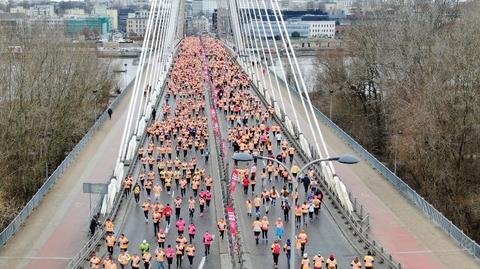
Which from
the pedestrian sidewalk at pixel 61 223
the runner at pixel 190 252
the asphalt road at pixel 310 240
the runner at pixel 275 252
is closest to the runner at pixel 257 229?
the asphalt road at pixel 310 240

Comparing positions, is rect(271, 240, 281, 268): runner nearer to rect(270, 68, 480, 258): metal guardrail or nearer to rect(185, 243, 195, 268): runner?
rect(185, 243, 195, 268): runner

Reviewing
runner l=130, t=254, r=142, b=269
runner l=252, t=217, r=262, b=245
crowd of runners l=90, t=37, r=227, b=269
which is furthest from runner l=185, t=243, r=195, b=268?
runner l=252, t=217, r=262, b=245

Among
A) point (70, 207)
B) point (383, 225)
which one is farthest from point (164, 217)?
point (383, 225)

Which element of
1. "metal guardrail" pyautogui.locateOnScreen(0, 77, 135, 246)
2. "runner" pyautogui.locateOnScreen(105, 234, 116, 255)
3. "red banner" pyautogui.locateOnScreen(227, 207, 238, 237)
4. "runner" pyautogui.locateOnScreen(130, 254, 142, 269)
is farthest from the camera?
"metal guardrail" pyautogui.locateOnScreen(0, 77, 135, 246)

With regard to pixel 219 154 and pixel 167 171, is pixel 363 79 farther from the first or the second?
pixel 167 171

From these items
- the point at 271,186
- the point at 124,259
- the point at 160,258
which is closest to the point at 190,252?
the point at 160,258

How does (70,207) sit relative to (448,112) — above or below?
below

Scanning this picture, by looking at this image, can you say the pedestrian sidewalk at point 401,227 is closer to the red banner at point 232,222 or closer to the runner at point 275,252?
the runner at point 275,252
